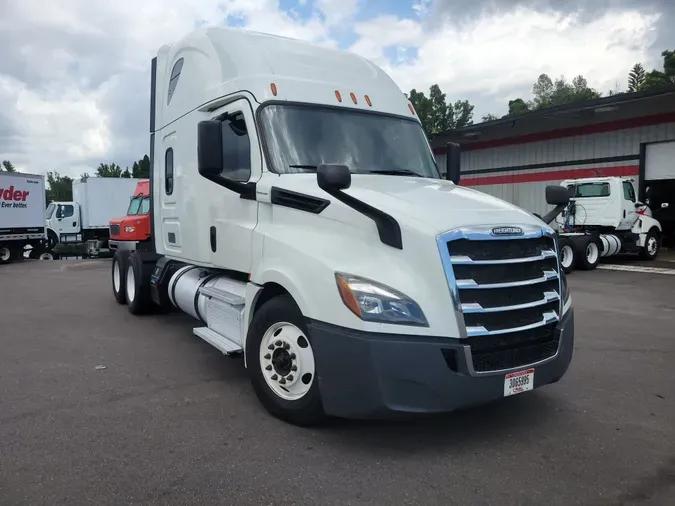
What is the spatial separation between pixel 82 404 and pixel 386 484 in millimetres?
2824

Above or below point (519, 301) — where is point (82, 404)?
below

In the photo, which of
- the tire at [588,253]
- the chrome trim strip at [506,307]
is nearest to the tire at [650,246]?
the tire at [588,253]

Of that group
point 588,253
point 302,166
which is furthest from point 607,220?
point 302,166

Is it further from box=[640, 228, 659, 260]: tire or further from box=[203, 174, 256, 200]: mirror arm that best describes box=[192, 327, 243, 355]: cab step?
box=[640, 228, 659, 260]: tire

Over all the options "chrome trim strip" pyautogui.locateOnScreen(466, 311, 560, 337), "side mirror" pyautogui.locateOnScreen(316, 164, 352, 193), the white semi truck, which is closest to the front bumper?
the white semi truck

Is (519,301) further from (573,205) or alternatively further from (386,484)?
(573,205)

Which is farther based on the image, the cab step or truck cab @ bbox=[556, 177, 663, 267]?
truck cab @ bbox=[556, 177, 663, 267]

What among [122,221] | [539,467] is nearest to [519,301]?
[539,467]

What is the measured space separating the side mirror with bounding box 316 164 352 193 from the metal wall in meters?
18.3

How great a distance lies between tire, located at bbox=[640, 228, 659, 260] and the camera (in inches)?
709

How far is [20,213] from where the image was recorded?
69.4ft

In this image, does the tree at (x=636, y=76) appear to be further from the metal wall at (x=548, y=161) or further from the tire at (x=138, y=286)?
the tire at (x=138, y=286)

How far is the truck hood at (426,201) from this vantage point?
389cm

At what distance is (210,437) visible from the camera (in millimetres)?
4113
